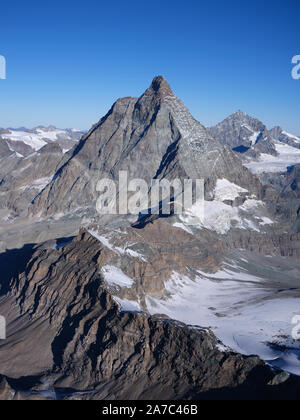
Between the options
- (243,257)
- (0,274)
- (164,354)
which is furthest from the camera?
(243,257)

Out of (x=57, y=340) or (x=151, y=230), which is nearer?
(x=57, y=340)

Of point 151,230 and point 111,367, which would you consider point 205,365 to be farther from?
point 151,230

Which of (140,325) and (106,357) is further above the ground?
(140,325)

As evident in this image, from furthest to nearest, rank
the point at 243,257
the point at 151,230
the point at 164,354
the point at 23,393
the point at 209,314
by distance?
the point at 243,257 < the point at 151,230 < the point at 209,314 < the point at 164,354 < the point at 23,393

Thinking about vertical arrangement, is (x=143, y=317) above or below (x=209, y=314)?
above

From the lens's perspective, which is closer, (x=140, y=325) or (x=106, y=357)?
(x=106, y=357)

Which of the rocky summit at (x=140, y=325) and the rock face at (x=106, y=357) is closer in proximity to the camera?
the rock face at (x=106, y=357)

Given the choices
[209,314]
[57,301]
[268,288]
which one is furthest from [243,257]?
[57,301]

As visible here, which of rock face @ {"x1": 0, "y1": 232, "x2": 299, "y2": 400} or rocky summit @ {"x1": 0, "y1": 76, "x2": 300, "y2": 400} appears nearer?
rock face @ {"x1": 0, "y1": 232, "x2": 299, "y2": 400}
